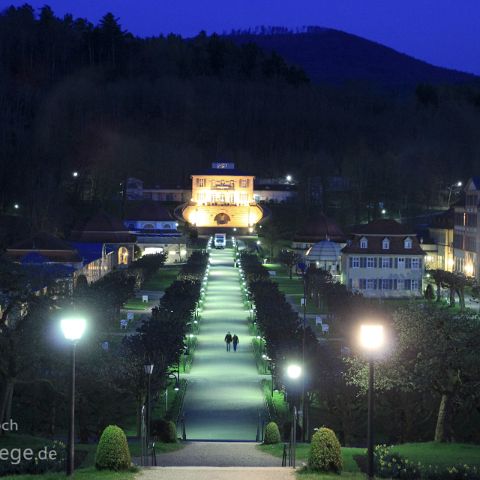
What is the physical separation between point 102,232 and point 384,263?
1035 inches

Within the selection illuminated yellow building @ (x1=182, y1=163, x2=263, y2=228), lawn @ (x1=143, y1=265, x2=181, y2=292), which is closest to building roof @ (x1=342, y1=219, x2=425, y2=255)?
lawn @ (x1=143, y1=265, x2=181, y2=292)

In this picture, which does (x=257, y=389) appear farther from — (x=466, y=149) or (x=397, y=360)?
(x=466, y=149)

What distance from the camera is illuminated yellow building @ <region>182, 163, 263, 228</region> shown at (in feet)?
382

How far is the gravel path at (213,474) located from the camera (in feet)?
52.9

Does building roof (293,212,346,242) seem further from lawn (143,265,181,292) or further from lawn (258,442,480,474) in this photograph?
lawn (258,442,480,474)

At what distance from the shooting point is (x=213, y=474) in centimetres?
1634

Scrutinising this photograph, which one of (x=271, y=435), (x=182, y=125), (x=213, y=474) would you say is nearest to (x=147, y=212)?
(x=182, y=125)

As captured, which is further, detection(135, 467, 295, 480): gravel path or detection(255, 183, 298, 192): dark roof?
detection(255, 183, 298, 192): dark roof

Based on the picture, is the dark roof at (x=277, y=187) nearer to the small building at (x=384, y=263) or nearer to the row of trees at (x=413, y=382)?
the small building at (x=384, y=263)

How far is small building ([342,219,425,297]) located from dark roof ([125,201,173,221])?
37.5m

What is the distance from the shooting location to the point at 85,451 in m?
19.9

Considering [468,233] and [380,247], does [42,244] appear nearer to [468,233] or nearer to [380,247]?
[380,247]

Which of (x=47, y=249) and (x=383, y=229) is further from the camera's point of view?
(x=383, y=229)

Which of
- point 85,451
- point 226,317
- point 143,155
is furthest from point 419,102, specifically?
point 85,451
